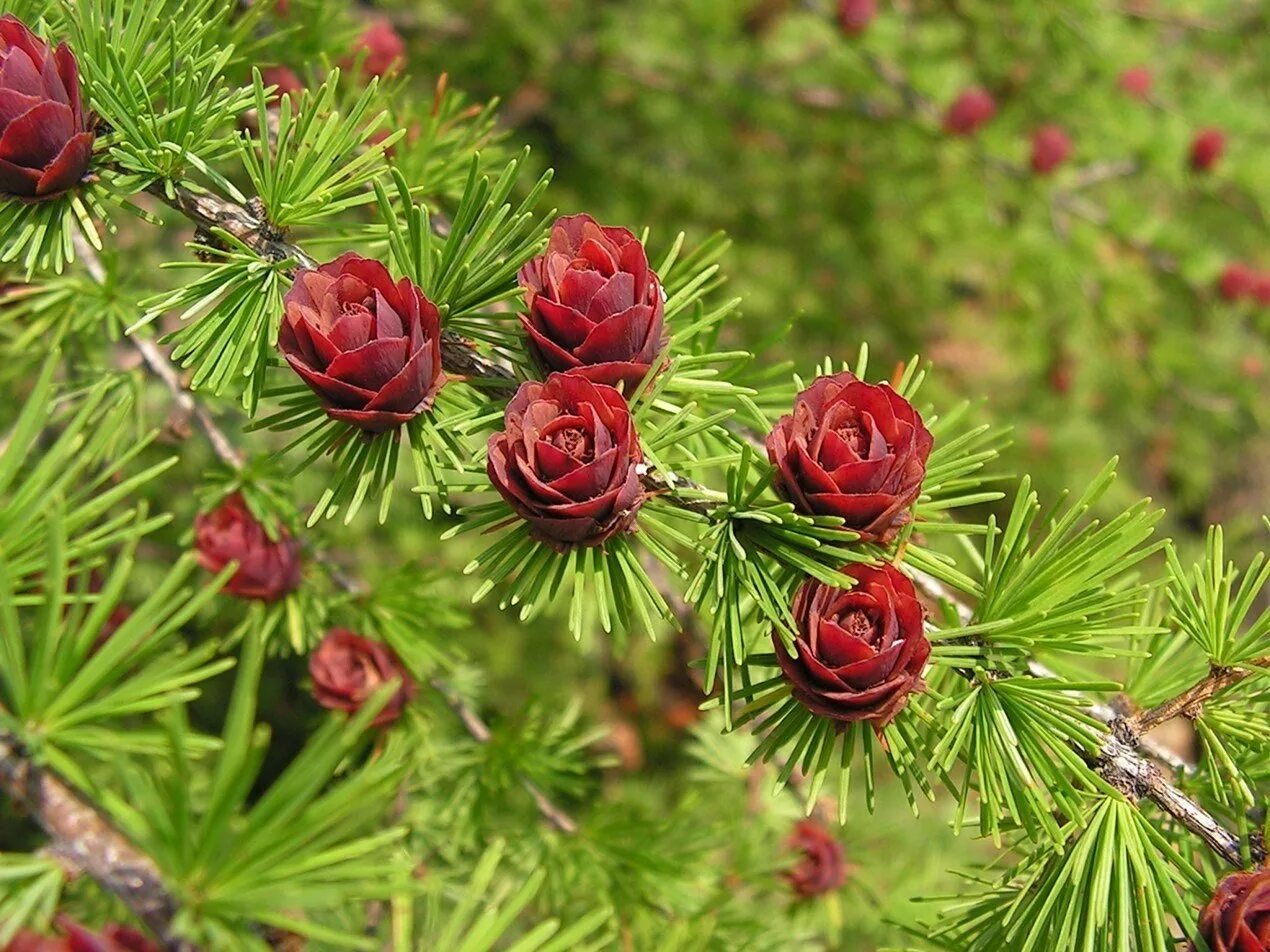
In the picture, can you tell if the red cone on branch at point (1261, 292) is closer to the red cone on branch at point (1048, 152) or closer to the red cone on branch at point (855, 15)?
the red cone on branch at point (1048, 152)

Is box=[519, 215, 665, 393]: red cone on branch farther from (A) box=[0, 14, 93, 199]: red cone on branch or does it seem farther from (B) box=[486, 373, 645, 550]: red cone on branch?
(A) box=[0, 14, 93, 199]: red cone on branch

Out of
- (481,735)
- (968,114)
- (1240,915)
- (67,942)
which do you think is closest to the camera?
(67,942)

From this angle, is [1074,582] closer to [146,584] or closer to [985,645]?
[985,645]

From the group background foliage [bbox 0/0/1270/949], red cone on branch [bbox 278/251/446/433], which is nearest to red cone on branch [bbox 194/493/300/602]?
background foliage [bbox 0/0/1270/949]

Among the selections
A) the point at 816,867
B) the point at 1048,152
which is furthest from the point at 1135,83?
the point at 816,867

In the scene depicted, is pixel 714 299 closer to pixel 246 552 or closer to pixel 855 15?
pixel 855 15
